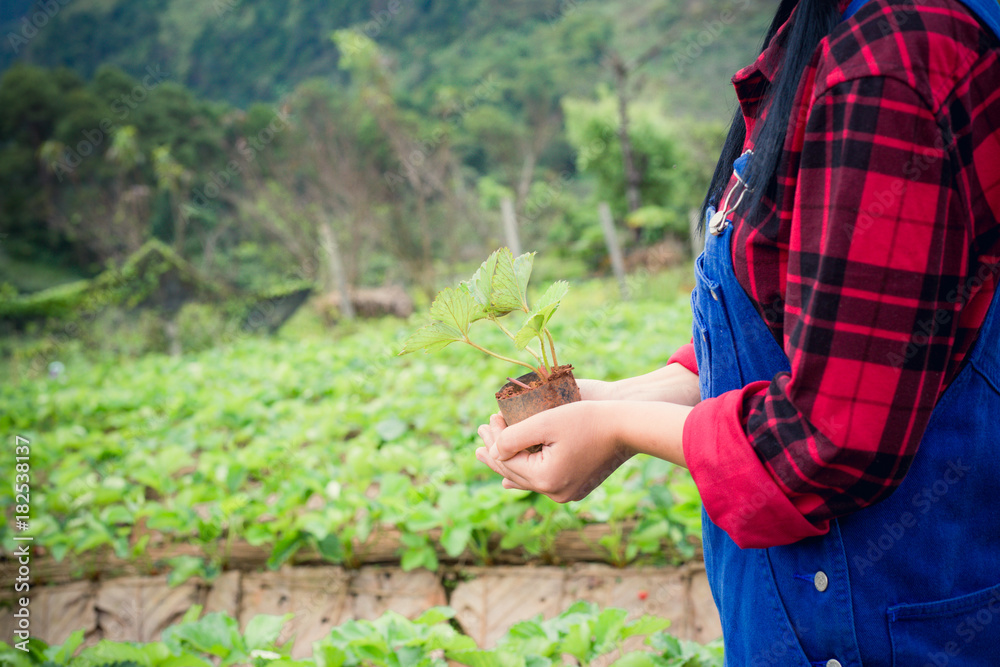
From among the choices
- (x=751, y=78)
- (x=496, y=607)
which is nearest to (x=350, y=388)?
(x=496, y=607)

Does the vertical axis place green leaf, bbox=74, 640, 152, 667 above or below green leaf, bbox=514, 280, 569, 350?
below

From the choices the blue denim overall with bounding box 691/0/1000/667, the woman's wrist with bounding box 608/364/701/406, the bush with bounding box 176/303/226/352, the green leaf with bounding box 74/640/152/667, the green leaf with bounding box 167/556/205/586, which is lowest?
the green leaf with bounding box 74/640/152/667

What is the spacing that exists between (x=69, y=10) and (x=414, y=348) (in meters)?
37.4

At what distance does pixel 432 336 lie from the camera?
0.84m

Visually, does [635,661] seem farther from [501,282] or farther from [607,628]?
[501,282]

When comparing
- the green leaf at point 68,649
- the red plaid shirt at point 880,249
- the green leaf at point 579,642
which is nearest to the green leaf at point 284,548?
the green leaf at point 68,649

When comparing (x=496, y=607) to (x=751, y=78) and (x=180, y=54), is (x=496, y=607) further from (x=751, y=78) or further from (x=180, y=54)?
(x=180, y=54)

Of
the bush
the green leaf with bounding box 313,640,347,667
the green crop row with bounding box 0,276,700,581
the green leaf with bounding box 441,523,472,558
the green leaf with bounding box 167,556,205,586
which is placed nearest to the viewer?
the green leaf with bounding box 313,640,347,667

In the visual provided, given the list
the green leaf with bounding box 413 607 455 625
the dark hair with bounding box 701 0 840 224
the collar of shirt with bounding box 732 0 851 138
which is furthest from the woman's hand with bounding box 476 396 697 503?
the green leaf with bounding box 413 607 455 625

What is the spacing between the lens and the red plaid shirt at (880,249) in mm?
516

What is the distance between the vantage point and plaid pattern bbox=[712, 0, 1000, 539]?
52 cm

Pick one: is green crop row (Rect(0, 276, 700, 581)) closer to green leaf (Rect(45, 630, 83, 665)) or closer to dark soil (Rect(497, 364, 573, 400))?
green leaf (Rect(45, 630, 83, 665))

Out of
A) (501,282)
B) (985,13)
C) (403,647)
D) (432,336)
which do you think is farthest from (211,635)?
(985,13)

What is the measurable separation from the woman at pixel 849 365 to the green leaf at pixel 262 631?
90cm
